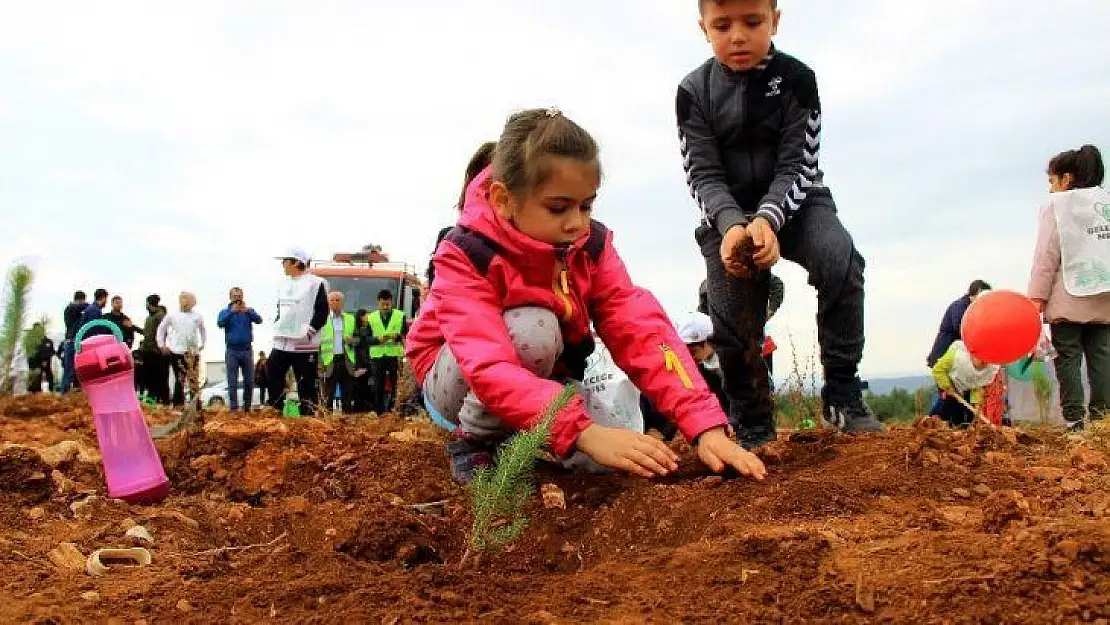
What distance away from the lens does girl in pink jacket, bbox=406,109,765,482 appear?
98.4 inches

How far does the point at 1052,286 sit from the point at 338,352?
789 centimetres

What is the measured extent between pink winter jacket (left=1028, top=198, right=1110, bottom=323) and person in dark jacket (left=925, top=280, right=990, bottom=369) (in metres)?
2.49

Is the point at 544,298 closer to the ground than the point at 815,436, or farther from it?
farther from it

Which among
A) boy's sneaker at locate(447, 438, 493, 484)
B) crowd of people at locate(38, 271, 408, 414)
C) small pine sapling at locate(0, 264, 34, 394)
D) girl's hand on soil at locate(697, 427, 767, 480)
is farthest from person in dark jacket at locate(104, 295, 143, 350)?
girl's hand on soil at locate(697, 427, 767, 480)

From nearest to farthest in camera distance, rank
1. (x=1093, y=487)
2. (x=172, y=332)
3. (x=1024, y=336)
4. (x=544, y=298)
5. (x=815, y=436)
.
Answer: (x=1093, y=487)
(x=544, y=298)
(x=815, y=436)
(x=1024, y=336)
(x=172, y=332)

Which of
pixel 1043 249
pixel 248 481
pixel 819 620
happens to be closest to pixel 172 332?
pixel 248 481

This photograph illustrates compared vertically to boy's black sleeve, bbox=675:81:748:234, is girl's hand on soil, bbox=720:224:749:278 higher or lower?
lower

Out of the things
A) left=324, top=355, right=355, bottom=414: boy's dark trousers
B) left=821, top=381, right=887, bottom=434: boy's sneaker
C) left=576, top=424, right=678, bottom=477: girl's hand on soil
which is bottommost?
left=324, top=355, right=355, bottom=414: boy's dark trousers

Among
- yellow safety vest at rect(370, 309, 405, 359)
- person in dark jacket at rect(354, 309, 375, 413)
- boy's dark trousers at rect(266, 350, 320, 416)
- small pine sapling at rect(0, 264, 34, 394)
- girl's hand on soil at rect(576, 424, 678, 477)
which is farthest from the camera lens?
person in dark jacket at rect(354, 309, 375, 413)

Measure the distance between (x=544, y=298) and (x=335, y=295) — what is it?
353 inches

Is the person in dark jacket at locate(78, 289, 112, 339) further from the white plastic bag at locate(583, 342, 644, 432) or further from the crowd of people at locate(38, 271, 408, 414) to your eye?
the white plastic bag at locate(583, 342, 644, 432)

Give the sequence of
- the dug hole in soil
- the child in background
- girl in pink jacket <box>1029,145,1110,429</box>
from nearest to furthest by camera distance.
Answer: the dug hole in soil
girl in pink jacket <box>1029,145,1110,429</box>
the child in background

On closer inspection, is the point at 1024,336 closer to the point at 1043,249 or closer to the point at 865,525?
the point at 1043,249

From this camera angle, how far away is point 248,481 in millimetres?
3260
